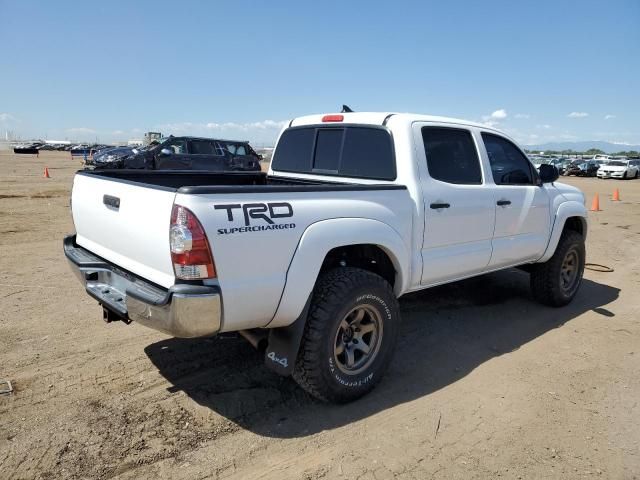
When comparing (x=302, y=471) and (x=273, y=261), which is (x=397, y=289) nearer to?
(x=273, y=261)

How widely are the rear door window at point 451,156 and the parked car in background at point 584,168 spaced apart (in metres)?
38.6

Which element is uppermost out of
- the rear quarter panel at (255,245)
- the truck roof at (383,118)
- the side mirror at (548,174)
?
the truck roof at (383,118)

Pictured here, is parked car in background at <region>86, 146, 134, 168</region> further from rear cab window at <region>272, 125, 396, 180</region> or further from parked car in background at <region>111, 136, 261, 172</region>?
rear cab window at <region>272, 125, 396, 180</region>

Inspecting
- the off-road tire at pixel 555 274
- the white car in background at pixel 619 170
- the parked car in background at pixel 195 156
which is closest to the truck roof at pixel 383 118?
the off-road tire at pixel 555 274

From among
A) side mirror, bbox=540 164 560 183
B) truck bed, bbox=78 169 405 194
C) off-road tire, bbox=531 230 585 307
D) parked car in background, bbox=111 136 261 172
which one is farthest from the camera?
parked car in background, bbox=111 136 261 172

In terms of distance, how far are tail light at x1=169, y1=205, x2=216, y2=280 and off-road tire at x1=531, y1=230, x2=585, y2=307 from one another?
13.7 feet

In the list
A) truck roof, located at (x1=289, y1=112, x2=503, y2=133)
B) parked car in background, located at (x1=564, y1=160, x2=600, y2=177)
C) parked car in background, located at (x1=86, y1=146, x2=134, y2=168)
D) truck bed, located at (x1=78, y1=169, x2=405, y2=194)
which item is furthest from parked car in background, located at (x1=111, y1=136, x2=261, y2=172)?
parked car in background, located at (x1=564, y1=160, x2=600, y2=177)

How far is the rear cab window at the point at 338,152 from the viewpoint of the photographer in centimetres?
389

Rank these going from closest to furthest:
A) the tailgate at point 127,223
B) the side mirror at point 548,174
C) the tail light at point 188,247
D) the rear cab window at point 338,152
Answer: the tail light at point 188,247 < the tailgate at point 127,223 < the rear cab window at point 338,152 < the side mirror at point 548,174

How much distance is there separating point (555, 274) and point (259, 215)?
13.1 feet

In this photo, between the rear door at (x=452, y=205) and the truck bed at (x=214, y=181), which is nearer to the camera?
the truck bed at (x=214, y=181)

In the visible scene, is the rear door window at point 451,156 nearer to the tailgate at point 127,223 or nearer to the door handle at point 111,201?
the tailgate at point 127,223

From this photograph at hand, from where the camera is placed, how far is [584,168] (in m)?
37.7

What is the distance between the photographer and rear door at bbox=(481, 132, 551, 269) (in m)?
4.48
